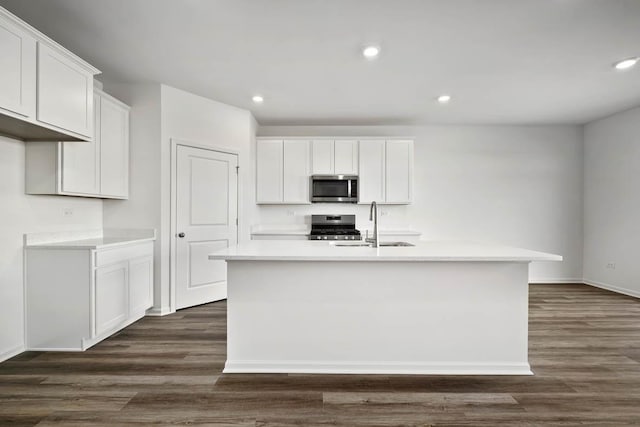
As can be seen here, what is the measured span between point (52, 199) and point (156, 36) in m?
1.74

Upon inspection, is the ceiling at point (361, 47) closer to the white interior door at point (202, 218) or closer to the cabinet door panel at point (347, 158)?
the cabinet door panel at point (347, 158)

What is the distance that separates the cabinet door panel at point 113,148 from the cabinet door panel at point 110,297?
85 centimetres

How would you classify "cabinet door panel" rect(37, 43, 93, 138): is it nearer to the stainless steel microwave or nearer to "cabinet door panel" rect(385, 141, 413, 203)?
the stainless steel microwave

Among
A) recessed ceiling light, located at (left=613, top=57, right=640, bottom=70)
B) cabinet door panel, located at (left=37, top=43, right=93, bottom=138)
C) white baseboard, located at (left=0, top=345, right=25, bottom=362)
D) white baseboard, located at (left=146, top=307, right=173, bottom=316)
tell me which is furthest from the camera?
Answer: white baseboard, located at (left=146, top=307, right=173, bottom=316)

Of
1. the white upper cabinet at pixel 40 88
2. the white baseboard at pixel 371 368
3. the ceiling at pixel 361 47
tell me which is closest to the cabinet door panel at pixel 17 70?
the white upper cabinet at pixel 40 88

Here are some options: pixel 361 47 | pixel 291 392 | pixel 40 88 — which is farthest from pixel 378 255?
pixel 40 88

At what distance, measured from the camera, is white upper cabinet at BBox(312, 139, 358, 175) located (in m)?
4.99

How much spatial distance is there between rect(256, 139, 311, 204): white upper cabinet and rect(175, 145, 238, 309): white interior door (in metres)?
0.62

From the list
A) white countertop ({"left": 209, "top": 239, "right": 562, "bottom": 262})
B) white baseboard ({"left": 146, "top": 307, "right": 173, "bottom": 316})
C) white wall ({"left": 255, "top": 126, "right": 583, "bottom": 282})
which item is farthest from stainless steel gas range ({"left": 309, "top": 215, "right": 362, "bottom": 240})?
white countertop ({"left": 209, "top": 239, "right": 562, "bottom": 262})

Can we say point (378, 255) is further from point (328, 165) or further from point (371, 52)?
point (328, 165)

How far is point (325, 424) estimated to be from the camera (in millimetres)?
1821

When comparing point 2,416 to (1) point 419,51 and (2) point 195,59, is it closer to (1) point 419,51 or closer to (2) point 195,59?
(2) point 195,59

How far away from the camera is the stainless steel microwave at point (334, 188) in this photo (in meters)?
4.96

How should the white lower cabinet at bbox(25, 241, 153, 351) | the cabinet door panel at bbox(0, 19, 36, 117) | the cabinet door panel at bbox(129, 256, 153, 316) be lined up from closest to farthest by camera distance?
the cabinet door panel at bbox(0, 19, 36, 117) → the white lower cabinet at bbox(25, 241, 153, 351) → the cabinet door panel at bbox(129, 256, 153, 316)
